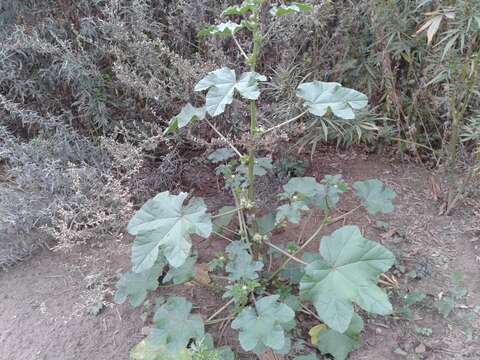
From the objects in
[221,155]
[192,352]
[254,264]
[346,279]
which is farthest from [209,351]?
[221,155]

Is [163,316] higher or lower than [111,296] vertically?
higher

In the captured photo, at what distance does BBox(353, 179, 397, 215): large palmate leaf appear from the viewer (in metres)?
2.10

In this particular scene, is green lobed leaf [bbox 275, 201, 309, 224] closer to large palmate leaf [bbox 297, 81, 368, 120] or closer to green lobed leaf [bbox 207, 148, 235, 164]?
large palmate leaf [bbox 297, 81, 368, 120]

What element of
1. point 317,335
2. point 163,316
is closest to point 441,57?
point 317,335

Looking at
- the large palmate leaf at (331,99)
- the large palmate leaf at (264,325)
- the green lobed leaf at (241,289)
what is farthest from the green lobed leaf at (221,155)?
the large palmate leaf at (264,325)

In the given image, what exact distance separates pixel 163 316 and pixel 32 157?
1421 mm

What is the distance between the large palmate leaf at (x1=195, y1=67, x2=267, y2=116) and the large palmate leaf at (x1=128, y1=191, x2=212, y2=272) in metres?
0.42

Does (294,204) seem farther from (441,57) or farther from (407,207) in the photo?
(441,57)

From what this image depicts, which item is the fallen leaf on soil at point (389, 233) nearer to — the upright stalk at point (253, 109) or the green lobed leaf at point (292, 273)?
the green lobed leaf at point (292, 273)

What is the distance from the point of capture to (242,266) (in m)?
1.89

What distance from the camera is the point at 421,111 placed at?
280cm

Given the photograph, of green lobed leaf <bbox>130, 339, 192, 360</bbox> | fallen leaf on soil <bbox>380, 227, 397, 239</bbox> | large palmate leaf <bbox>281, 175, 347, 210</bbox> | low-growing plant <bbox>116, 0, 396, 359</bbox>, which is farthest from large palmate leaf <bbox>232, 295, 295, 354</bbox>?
fallen leaf on soil <bbox>380, 227, 397, 239</bbox>

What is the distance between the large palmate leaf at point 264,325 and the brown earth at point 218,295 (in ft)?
1.07

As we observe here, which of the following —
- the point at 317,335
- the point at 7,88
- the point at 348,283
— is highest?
the point at 7,88
